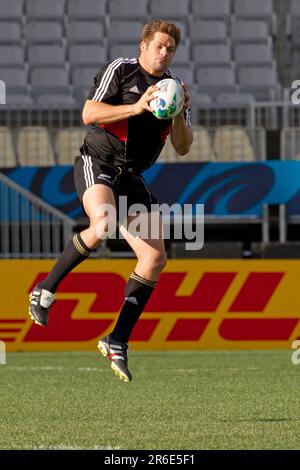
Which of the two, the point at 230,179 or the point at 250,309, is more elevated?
the point at 230,179

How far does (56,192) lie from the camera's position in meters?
17.0

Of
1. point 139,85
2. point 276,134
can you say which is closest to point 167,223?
point 276,134

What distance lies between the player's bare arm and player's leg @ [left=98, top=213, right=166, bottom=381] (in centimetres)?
70

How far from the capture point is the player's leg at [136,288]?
7.67 meters

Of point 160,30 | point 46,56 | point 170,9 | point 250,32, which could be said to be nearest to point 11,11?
point 46,56

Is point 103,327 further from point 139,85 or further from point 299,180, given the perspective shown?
point 139,85

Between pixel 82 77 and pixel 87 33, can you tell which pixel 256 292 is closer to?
pixel 82 77

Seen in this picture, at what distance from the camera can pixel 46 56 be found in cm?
2025

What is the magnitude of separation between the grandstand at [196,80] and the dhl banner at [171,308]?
2491mm

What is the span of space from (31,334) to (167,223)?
291cm

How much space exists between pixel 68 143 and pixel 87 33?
3831 mm

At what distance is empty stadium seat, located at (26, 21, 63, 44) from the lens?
20.5 metres

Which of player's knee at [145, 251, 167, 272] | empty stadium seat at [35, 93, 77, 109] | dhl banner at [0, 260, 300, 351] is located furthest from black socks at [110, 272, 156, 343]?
empty stadium seat at [35, 93, 77, 109]

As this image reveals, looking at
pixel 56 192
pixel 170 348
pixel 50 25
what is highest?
pixel 50 25
